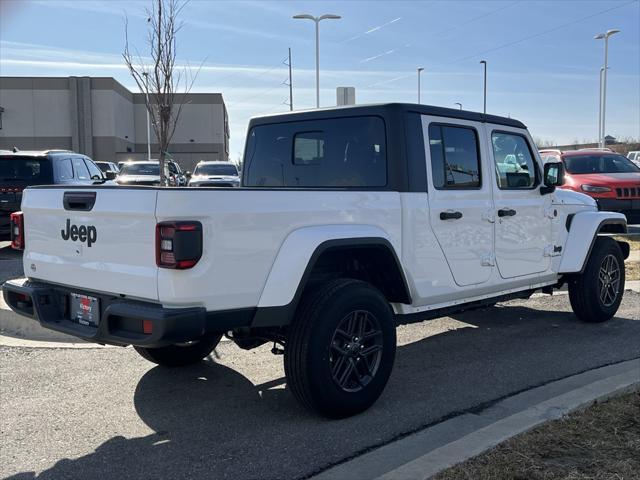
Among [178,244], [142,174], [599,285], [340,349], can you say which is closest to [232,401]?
[340,349]

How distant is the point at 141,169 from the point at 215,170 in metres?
2.66

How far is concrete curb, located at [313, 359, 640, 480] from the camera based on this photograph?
334cm

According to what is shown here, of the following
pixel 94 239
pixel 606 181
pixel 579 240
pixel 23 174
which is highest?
pixel 23 174

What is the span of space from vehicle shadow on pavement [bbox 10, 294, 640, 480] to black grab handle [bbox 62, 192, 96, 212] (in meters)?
1.42

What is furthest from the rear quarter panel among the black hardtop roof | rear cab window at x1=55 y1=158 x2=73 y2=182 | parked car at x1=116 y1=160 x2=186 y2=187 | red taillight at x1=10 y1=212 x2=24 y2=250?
parked car at x1=116 y1=160 x2=186 y2=187

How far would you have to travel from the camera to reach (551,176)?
5977mm

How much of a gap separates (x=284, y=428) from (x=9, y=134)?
189 feet

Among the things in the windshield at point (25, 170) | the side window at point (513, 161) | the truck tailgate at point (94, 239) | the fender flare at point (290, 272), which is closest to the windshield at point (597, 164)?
the side window at point (513, 161)

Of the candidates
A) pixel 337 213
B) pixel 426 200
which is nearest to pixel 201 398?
pixel 337 213

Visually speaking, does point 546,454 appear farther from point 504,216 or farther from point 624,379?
point 504,216

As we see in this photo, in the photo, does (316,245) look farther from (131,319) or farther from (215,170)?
(215,170)

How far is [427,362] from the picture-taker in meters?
5.57

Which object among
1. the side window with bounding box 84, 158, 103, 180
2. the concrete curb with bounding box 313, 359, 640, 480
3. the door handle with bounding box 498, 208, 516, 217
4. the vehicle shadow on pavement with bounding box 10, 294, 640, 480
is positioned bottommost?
the vehicle shadow on pavement with bounding box 10, 294, 640, 480

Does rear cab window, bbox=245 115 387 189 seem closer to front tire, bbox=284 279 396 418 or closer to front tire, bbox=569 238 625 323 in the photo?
front tire, bbox=284 279 396 418
